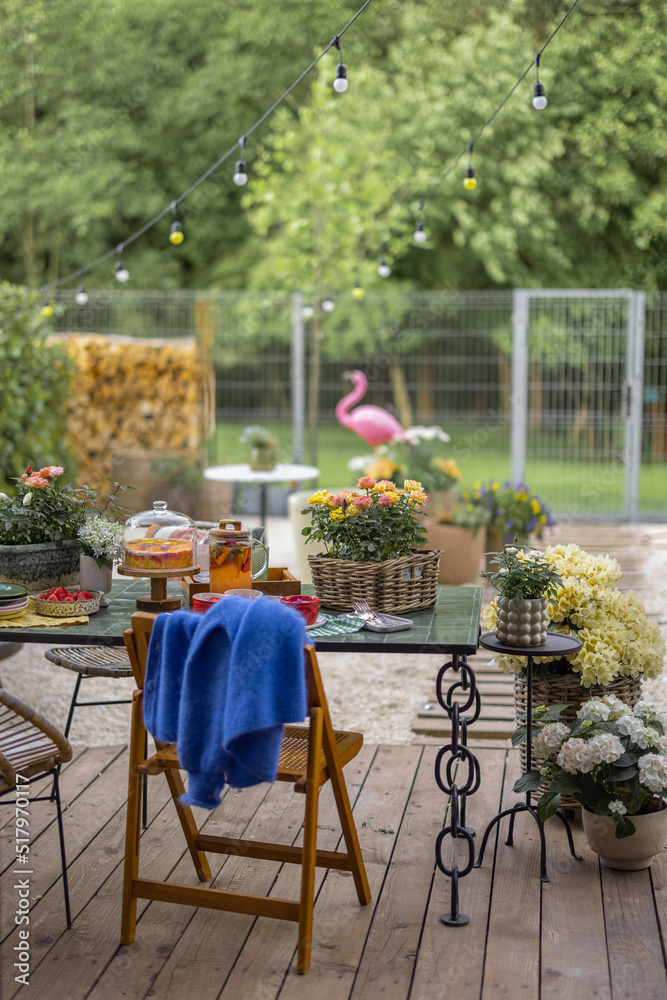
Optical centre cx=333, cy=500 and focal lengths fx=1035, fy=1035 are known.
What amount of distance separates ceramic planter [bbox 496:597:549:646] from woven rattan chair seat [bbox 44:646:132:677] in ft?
A: 3.61

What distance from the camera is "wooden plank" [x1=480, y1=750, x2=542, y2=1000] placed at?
7.78 ft

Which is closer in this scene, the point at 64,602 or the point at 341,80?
the point at 64,602

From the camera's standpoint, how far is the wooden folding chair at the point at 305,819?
2.40 metres

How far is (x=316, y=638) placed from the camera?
8.54 feet

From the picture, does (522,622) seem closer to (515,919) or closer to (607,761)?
(607,761)

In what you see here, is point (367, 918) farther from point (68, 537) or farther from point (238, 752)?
point (68, 537)

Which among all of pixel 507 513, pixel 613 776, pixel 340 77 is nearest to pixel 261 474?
pixel 507 513

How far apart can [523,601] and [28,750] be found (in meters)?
1.32

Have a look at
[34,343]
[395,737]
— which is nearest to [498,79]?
[34,343]

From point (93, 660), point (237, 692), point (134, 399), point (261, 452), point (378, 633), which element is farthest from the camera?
point (134, 399)

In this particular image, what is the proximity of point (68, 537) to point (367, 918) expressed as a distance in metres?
1.37

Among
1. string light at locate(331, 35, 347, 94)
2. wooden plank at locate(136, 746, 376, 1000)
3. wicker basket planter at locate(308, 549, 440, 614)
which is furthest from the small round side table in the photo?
string light at locate(331, 35, 347, 94)

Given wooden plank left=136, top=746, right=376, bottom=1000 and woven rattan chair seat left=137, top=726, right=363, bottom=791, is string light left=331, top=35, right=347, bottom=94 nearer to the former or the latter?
woven rattan chair seat left=137, top=726, right=363, bottom=791

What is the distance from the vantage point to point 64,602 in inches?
112
